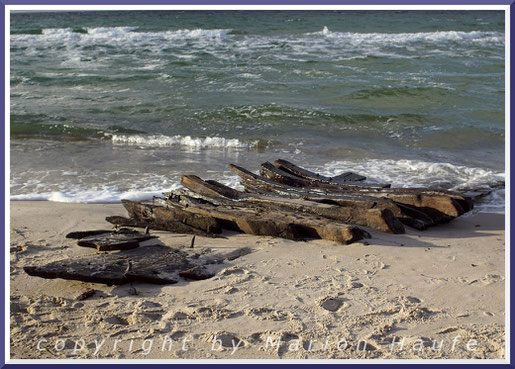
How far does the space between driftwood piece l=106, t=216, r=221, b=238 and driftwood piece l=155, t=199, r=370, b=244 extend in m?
0.19

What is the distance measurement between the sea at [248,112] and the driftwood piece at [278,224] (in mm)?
2072

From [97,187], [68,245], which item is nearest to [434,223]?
[68,245]

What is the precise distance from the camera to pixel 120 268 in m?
4.70

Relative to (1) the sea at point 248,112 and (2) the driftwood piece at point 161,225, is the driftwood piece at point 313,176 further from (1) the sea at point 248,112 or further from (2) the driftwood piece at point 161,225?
(2) the driftwood piece at point 161,225

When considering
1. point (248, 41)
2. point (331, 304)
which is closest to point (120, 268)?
point (331, 304)

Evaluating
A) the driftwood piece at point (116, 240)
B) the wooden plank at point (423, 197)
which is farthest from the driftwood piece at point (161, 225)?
the wooden plank at point (423, 197)

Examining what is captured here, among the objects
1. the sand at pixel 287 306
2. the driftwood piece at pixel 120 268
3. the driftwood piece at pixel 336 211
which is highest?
the driftwood piece at pixel 336 211

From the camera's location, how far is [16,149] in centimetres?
1062

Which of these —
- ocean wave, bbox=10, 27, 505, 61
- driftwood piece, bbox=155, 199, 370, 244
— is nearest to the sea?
ocean wave, bbox=10, 27, 505, 61

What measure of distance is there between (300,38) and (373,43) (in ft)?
12.5

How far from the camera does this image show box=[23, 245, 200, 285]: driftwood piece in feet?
14.9

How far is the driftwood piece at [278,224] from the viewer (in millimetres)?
5418

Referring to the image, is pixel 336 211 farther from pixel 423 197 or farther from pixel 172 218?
pixel 172 218

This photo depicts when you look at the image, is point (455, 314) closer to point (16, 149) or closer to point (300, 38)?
point (16, 149)
